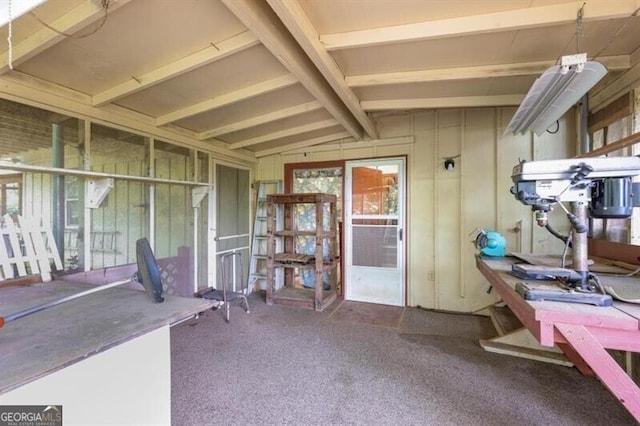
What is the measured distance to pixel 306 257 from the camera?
4059mm

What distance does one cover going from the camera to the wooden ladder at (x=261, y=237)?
14.8 ft

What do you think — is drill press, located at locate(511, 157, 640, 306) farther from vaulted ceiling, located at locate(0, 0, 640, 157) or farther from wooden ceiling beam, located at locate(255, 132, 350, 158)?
wooden ceiling beam, located at locate(255, 132, 350, 158)

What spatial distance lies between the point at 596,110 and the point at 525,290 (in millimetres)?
2562

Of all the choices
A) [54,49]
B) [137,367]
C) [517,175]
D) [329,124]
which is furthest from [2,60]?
[517,175]

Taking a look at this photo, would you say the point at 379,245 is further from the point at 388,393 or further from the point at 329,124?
the point at 388,393

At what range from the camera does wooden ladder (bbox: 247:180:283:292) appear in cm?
452

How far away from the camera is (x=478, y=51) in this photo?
2062mm

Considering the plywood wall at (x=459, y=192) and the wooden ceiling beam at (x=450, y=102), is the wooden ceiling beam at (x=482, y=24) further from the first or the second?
the plywood wall at (x=459, y=192)

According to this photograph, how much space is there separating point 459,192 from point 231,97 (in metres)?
2.94

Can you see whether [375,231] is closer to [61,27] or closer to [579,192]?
[579,192]

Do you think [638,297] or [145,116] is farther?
[145,116]

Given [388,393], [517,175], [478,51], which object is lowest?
[388,393]
